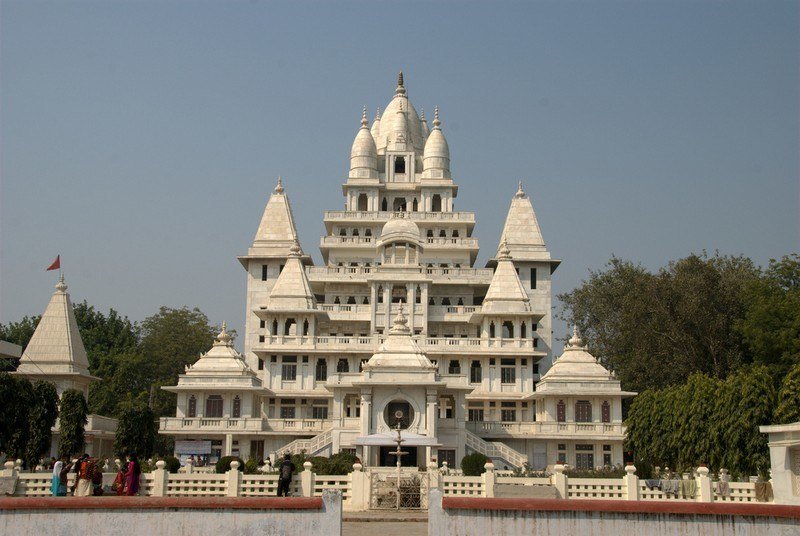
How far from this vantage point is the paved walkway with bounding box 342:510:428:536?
76.6 feet

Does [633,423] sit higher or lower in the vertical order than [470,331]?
lower

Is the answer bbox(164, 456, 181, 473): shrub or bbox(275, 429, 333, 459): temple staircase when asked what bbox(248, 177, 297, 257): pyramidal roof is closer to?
bbox(275, 429, 333, 459): temple staircase

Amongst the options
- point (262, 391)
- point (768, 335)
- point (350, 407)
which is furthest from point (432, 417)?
point (768, 335)

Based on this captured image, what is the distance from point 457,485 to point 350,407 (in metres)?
22.2

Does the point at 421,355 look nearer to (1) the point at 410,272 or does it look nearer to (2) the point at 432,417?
(2) the point at 432,417

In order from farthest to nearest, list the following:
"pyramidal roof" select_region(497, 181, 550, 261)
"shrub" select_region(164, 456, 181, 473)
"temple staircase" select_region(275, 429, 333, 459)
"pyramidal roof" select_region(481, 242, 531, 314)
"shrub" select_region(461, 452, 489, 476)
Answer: "pyramidal roof" select_region(497, 181, 550, 261), "pyramidal roof" select_region(481, 242, 531, 314), "temple staircase" select_region(275, 429, 333, 459), "shrub" select_region(461, 452, 489, 476), "shrub" select_region(164, 456, 181, 473)

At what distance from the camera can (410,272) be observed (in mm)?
56906

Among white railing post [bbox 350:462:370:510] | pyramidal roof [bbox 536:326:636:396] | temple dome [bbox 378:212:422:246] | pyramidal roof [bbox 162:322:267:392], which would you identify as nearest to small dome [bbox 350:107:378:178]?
temple dome [bbox 378:212:422:246]

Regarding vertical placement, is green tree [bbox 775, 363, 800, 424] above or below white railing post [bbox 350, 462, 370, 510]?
above

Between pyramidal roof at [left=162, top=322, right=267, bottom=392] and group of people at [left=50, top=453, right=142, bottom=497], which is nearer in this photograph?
group of people at [left=50, top=453, right=142, bottom=497]

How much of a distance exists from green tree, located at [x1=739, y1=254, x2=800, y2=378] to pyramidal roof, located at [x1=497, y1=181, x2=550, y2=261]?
1330 cm

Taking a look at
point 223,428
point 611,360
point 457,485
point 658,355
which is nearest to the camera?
point 457,485

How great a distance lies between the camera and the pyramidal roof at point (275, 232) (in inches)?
2434

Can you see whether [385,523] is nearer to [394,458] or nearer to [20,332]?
[394,458]
